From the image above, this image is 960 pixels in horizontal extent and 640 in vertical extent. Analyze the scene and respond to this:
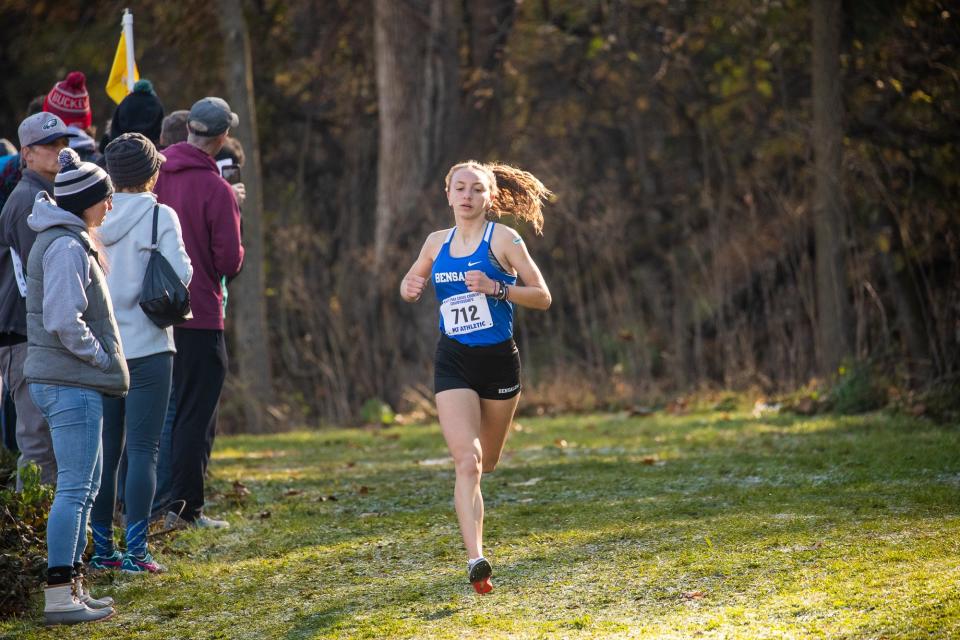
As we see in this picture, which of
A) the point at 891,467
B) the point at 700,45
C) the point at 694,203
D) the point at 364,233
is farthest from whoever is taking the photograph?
the point at 364,233

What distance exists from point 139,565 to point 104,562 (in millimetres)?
181

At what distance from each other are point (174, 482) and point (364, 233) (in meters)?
15.1

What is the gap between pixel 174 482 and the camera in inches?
285

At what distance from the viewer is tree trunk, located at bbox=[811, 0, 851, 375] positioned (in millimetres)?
13320

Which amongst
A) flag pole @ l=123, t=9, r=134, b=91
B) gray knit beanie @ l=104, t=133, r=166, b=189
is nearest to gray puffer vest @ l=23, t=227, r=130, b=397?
gray knit beanie @ l=104, t=133, r=166, b=189

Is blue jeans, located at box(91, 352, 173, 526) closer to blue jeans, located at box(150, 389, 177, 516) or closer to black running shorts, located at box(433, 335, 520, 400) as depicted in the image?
blue jeans, located at box(150, 389, 177, 516)

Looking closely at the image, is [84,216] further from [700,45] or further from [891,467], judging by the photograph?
[700,45]

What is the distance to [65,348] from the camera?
552 cm

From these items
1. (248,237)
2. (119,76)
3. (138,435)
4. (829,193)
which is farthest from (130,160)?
(248,237)

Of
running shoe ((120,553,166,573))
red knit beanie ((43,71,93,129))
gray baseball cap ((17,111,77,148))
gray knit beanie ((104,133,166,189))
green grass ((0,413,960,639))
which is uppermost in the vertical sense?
red knit beanie ((43,71,93,129))

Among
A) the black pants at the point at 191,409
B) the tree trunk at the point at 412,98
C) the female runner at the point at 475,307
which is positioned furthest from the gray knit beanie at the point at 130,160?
the tree trunk at the point at 412,98

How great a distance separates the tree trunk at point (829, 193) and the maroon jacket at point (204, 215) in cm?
773

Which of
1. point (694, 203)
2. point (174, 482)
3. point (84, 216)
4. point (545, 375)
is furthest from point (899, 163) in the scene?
point (84, 216)

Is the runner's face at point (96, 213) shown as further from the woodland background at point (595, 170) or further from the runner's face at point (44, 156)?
the woodland background at point (595, 170)
